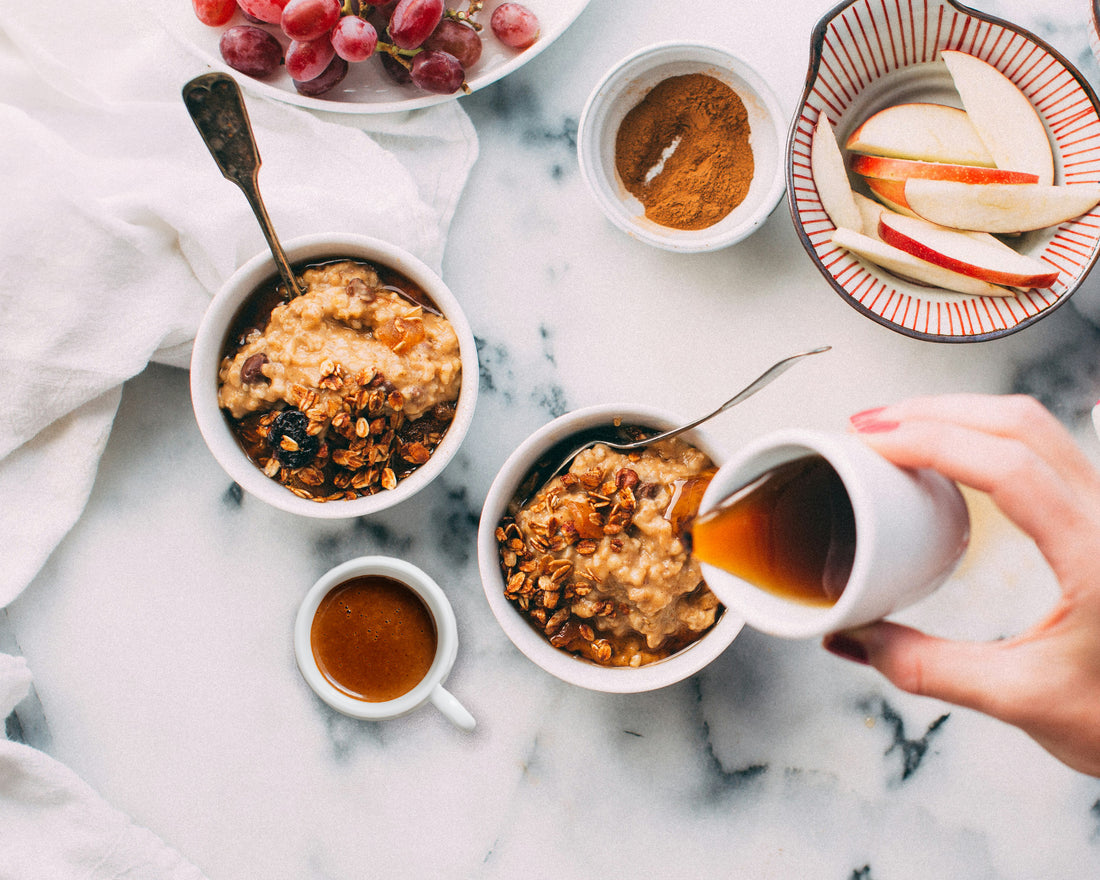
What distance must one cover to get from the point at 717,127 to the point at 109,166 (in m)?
0.94

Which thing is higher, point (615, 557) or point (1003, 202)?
point (1003, 202)

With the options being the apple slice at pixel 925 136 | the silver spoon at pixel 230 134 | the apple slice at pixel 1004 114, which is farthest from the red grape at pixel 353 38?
the apple slice at pixel 1004 114

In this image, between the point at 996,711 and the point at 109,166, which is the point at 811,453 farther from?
the point at 109,166

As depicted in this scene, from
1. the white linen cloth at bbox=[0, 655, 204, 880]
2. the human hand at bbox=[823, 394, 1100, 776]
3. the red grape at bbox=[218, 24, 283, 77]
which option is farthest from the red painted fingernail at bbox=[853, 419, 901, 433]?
the white linen cloth at bbox=[0, 655, 204, 880]

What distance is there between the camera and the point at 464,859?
4.67 ft

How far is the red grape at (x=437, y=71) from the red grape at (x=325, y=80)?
0.12m

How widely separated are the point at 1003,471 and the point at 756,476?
0.76 ft

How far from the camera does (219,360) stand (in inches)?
49.1

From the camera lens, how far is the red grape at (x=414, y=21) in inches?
51.9

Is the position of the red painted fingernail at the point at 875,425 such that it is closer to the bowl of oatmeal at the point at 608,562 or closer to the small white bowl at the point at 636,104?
the bowl of oatmeal at the point at 608,562

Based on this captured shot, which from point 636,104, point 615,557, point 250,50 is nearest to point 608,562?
point 615,557

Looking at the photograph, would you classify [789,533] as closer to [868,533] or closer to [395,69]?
[868,533]

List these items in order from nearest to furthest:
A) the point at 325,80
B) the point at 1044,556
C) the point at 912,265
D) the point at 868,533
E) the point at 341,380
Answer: the point at 868,533, the point at 1044,556, the point at 341,380, the point at 912,265, the point at 325,80

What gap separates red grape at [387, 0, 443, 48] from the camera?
1.32 meters
